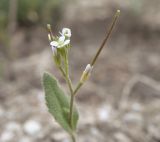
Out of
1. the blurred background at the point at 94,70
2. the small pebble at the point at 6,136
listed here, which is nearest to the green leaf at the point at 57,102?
the blurred background at the point at 94,70

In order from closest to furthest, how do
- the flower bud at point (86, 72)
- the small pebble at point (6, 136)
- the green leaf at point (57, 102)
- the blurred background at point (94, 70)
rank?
1. the flower bud at point (86, 72)
2. the green leaf at point (57, 102)
3. the small pebble at point (6, 136)
4. the blurred background at point (94, 70)

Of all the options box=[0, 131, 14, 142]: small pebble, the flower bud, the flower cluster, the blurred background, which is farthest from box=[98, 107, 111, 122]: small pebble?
the flower cluster

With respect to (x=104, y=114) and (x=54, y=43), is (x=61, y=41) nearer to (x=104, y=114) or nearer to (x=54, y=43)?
(x=54, y=43)

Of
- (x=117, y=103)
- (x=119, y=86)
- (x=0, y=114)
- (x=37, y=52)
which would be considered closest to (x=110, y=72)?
(x=119, y=86)

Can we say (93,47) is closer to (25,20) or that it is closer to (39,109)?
(25,20)

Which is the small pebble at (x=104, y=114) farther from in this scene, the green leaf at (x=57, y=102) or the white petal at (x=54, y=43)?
the white petal at (x=54, y=43)

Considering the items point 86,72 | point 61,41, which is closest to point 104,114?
point 86,72
